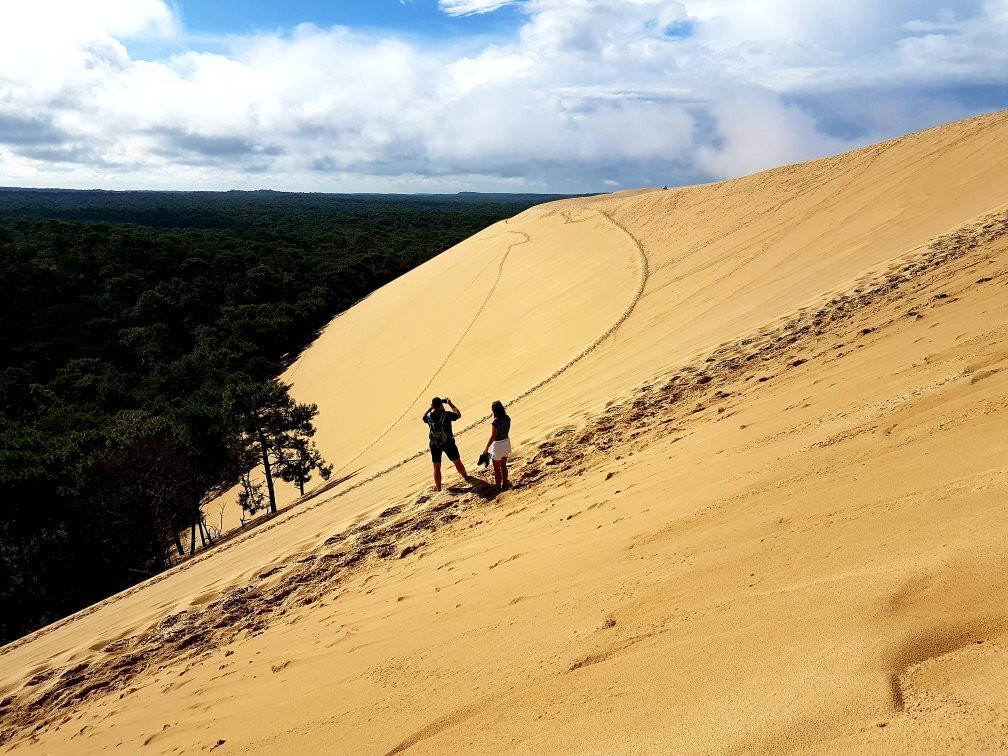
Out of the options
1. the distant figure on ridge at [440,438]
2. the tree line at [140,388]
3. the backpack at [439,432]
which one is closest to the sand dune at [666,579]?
the distant figure on ridge at [440,438]

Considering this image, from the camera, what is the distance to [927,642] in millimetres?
2262

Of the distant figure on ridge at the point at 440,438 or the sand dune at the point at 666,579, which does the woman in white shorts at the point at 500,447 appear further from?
the distant figure on ridge at the point at 440,438

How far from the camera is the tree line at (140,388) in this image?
12750 millimetres

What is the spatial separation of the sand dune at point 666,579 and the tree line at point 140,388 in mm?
5788

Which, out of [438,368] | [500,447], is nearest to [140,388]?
[438,368]

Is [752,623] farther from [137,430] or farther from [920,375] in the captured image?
[137,430]

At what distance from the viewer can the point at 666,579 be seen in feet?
11.1

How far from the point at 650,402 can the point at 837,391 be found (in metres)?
2.33

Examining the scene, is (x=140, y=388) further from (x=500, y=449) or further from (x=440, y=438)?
(x=500, y=449)

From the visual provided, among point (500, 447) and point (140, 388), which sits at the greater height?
point (140, 388)

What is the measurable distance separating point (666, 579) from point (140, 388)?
2907 centimetres

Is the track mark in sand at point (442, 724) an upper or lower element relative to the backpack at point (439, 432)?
lower

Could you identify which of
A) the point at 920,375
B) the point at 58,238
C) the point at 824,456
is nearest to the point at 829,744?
the point at 824,456

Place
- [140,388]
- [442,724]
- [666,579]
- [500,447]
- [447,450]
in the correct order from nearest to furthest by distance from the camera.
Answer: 1. [442,724]
2. [666,579]
3. [500,447]
4. [447,450]
5. [140,388]
